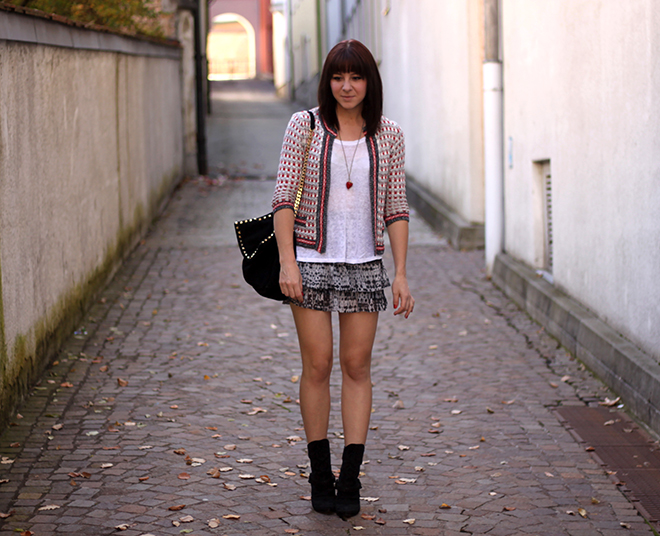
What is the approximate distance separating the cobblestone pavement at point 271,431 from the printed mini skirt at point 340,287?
2.95 feet

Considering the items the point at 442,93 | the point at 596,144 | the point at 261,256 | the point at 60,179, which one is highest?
the point at 442,93

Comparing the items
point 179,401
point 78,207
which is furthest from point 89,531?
point 78,207

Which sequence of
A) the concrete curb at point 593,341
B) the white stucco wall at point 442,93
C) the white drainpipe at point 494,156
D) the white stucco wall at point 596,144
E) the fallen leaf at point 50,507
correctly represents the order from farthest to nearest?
the white stucco wall at point 442,93 < the white drainpipe at point 494,156 < the white stucco wall at point 596,144 < the concrete curb at point 593,341 < the fallen leaf at point 50,507

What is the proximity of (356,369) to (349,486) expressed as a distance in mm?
489

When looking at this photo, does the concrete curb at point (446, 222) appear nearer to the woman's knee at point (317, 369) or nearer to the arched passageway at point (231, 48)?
the woman's knee at point (317, 369)

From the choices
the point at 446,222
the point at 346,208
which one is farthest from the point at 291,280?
the point at 446,222

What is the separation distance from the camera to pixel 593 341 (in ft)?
21.5

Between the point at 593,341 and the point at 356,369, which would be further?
the point at 593,341

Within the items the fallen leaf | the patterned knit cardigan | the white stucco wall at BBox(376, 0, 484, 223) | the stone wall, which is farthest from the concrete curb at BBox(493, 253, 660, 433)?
the stone wall

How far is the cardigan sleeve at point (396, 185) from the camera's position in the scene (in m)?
4.25

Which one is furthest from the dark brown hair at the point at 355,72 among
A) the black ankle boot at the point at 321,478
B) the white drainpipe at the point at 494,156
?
the white drainpipe at the point at 494,156

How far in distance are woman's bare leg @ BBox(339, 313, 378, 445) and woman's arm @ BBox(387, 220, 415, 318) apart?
12 centimetres

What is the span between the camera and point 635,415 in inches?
221

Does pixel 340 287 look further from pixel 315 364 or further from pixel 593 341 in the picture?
pixel 593 341
